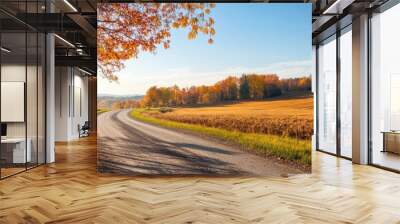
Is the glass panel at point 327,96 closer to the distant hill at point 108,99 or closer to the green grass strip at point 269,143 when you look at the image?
the green grass strip at point 269,143

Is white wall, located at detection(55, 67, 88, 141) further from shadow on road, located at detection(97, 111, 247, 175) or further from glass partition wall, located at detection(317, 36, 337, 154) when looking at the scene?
glass partition wall, located at detection(317, 36, 337, 154)

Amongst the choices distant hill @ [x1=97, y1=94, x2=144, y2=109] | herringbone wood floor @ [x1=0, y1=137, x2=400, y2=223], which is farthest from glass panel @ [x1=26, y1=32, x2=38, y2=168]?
distant hill @ [x1=97, y1=94, x2=144, y2=109]

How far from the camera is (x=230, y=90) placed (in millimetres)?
6551

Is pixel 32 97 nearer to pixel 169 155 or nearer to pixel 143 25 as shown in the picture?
pixel 143 25

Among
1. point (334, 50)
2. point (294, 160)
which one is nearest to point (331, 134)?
point (334, 50)

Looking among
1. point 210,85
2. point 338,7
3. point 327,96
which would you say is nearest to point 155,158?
point 210,85

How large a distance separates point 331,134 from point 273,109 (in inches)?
151

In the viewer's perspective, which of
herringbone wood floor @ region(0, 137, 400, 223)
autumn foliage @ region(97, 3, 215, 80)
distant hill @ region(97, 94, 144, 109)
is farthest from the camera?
distant hill @ region(97, 94, 144, 109)

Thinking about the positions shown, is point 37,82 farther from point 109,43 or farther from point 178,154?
point 178,154

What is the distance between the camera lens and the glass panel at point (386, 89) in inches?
269

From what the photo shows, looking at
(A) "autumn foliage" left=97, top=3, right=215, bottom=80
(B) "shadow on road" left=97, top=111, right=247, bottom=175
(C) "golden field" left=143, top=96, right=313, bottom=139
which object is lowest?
(B) "shadow on road" left=97, top=111, right=247, bottom=175

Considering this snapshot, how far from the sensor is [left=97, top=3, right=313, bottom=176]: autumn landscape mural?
20.8 ft

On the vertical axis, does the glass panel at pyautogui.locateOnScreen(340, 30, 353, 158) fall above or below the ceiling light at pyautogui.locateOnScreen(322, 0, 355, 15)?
below

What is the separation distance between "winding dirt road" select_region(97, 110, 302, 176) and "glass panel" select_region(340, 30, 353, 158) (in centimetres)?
297
